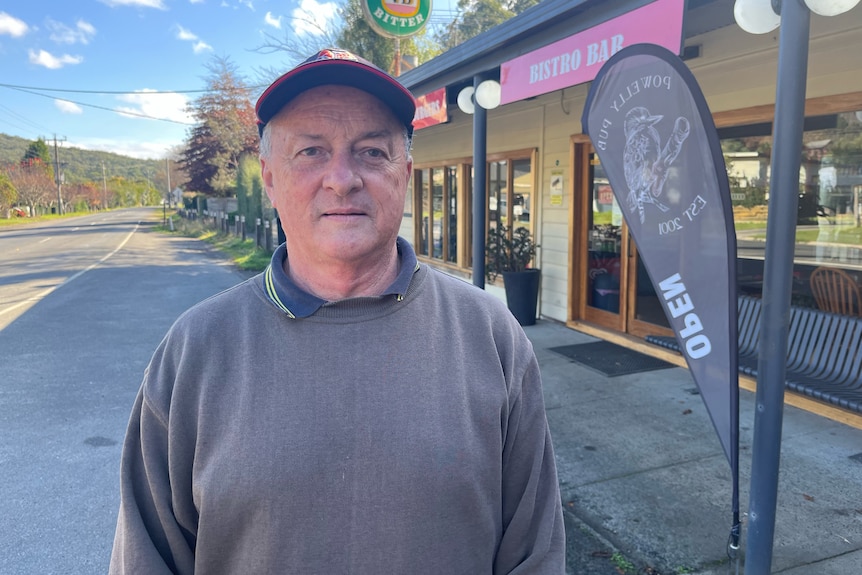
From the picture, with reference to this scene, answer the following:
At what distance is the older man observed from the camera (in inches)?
46.5

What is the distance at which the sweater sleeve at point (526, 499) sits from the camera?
135cm

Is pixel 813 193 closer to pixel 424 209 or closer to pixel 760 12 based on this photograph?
pixel 760 12

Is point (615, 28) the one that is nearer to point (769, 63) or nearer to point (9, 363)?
point (769, 63)

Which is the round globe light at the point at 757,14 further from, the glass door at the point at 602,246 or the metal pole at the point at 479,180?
the glass door at the point at 602,246

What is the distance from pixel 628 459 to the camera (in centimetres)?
399

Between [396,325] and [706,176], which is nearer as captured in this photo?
[396,325]

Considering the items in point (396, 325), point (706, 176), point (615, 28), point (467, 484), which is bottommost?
point (467, 484)

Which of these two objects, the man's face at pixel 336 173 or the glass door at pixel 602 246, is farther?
the glass door at pixel 602 246

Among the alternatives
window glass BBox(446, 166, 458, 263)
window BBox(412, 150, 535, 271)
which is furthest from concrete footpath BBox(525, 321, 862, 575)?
window glass BBox(446, 166, 458, 263)

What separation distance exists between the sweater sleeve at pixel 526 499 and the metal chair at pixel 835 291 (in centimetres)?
423

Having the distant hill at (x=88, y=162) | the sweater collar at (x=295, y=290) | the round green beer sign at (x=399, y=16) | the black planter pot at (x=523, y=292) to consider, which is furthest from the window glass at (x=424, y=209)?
the distant hill at (x=88, y=162)

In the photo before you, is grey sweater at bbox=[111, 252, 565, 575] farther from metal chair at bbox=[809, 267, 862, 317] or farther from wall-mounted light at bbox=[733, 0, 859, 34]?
metal chair at bbox=[809, 267, 862, 317]

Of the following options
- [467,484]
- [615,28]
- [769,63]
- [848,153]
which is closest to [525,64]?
[615,28]

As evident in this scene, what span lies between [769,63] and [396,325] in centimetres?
500
